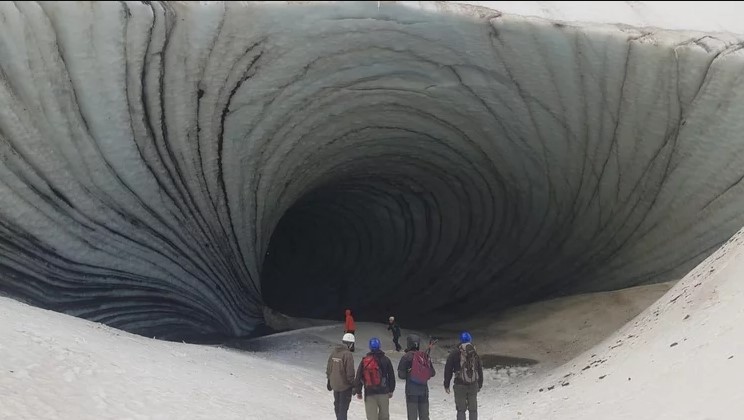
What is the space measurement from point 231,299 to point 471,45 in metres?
3.23

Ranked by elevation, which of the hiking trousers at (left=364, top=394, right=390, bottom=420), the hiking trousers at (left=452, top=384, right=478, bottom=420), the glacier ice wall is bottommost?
the hiking trousers at (left=364, top=394, right=390, bottom=420)

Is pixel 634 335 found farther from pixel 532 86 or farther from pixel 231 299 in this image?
pixel 231 299

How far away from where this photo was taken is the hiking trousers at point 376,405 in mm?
3484

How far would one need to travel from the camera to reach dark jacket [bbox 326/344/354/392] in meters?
3.50

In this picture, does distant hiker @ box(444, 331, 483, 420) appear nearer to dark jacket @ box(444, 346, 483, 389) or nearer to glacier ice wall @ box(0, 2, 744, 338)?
dark jacket @ box(444, 346, 483, 389)

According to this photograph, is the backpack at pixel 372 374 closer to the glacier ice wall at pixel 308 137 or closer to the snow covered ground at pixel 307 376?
the snow covered ground at pixel 307 376

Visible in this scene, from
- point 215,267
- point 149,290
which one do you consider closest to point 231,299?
point 215,267

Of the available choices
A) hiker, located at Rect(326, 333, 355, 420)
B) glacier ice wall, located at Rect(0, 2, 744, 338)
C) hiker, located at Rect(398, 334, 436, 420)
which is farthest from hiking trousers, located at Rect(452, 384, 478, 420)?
glacier ice wall, located at Rect(0, 2, 744, 338)

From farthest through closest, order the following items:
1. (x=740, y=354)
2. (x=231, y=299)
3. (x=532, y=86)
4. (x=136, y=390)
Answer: (x=231, y=299), (x=532, y=86), (x=136, y=390), (x=740, y=354)

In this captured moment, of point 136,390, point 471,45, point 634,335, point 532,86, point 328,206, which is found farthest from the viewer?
point 328,206

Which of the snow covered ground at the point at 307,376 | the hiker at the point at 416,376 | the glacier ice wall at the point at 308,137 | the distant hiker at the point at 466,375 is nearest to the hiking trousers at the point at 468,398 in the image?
the distant hiker at the point at 466,375

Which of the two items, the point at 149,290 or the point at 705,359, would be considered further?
the point at 149,290

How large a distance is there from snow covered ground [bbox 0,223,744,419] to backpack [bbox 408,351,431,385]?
26.3 inches

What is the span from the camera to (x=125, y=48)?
4.62 meters
